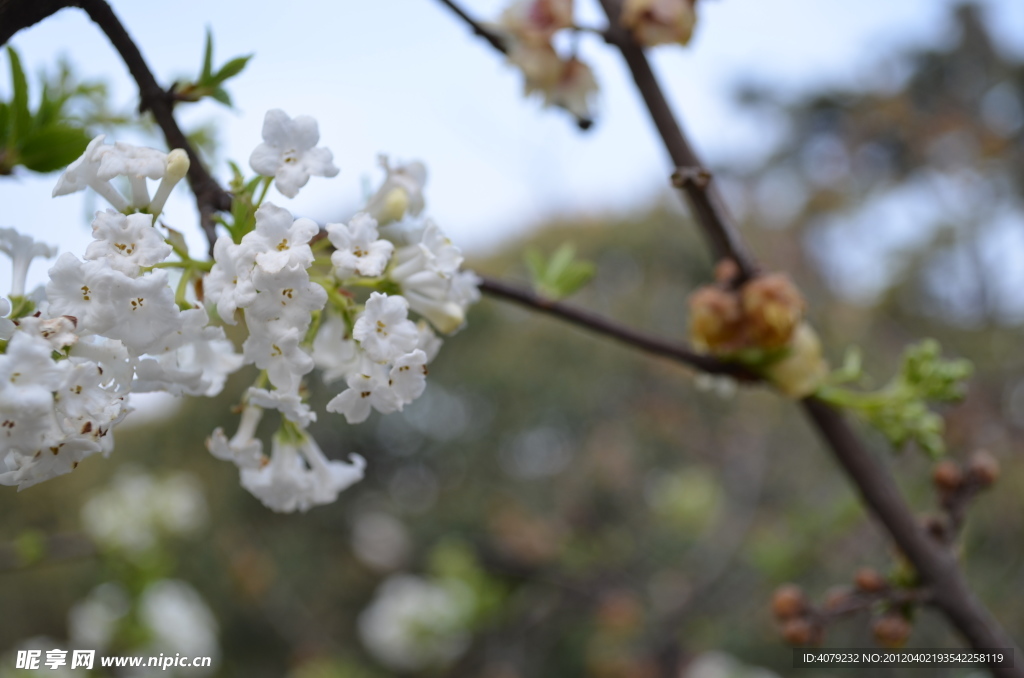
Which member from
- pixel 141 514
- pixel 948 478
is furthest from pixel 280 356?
pixel 141 514

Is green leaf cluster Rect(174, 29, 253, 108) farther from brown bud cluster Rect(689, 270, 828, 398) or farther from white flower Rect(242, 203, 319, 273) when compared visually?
brown bud cluster Rect(689, 270, 828, 398)

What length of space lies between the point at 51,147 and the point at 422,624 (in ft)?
6.34

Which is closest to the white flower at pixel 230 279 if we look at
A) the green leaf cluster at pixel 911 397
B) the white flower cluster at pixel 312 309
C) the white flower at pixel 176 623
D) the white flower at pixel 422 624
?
the white flower cluster at pixel 312 309

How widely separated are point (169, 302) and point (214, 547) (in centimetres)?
353

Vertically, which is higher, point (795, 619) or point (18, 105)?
point (18, 105)

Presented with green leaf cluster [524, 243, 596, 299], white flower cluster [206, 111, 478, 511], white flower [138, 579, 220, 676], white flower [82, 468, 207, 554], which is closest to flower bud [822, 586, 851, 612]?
green leaf cluster [524, 243, 596, 299]

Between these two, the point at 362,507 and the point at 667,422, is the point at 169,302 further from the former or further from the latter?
the point at 362,507

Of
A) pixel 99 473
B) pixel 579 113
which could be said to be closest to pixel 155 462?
pixel 99 473

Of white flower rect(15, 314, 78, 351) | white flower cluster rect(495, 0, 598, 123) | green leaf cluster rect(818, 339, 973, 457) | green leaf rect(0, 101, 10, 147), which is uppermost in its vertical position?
white flower cluster rect(495, 0, 598, 123)

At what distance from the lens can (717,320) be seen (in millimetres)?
615

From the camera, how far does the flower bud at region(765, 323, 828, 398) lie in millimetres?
596

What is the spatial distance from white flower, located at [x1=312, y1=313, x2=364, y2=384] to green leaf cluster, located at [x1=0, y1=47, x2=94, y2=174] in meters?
0.25

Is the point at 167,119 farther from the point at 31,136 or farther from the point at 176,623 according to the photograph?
the point at 176,623

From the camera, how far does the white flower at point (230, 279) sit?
318mm
